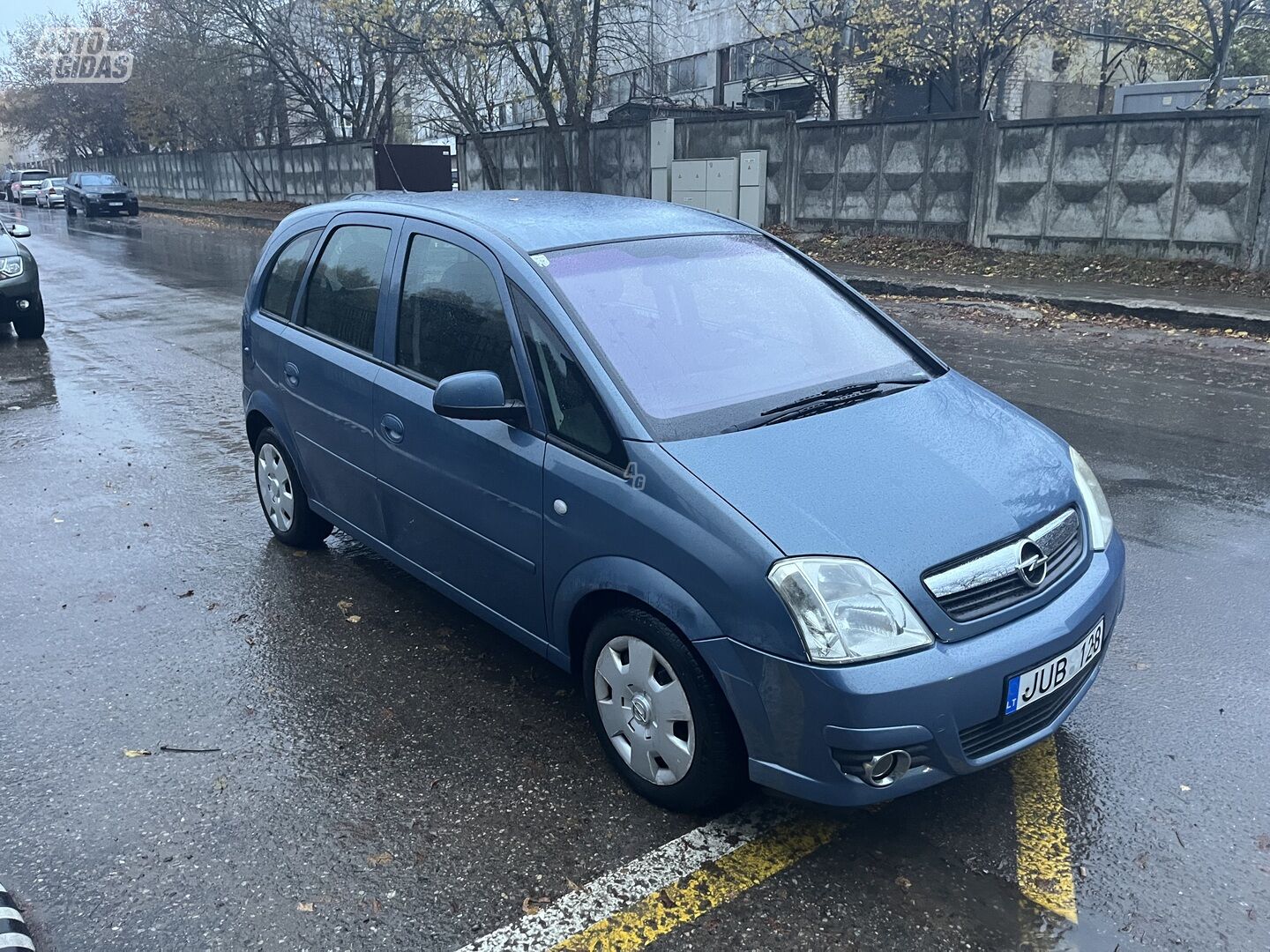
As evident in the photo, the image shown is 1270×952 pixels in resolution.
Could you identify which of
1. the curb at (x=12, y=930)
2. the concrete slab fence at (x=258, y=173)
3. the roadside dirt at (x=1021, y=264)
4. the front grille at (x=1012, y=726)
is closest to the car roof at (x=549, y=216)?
the front grille at (x=1012, y=726)

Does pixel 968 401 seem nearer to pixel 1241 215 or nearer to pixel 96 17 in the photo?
pixel 1241 215

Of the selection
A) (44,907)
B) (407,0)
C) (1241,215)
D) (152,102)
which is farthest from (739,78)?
(44,907)

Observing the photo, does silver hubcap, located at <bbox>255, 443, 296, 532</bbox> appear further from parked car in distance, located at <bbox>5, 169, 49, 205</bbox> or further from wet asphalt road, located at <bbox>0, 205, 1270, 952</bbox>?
parked car in distance, located at <bbox>5, 169, 49, 205</bbox>

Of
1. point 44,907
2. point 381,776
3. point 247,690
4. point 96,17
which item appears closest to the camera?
point 44,907

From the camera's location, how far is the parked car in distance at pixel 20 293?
11.4 metres

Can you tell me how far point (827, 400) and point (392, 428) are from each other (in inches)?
67.0

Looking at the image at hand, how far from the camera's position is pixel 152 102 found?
44.2 metres

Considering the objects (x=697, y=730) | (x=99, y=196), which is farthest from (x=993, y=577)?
(x=99, y=196)

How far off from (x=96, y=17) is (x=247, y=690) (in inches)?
2293

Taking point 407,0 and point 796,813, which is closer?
point 796,813

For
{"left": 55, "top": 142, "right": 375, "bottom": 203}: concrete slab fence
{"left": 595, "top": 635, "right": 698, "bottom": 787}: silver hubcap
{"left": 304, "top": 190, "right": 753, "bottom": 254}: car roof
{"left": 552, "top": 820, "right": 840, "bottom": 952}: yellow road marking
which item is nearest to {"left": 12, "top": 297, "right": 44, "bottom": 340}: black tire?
{"left": 304, "top": 190, "right": 753, "bottom": 254}: car roof

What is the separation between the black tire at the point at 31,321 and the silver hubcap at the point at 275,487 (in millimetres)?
7837

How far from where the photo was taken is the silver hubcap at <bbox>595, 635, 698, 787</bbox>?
2992mm

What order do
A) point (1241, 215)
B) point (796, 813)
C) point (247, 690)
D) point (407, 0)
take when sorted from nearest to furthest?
point (796, 813)
point (247, 690)
point (1241, 215)
point (407, 0)
